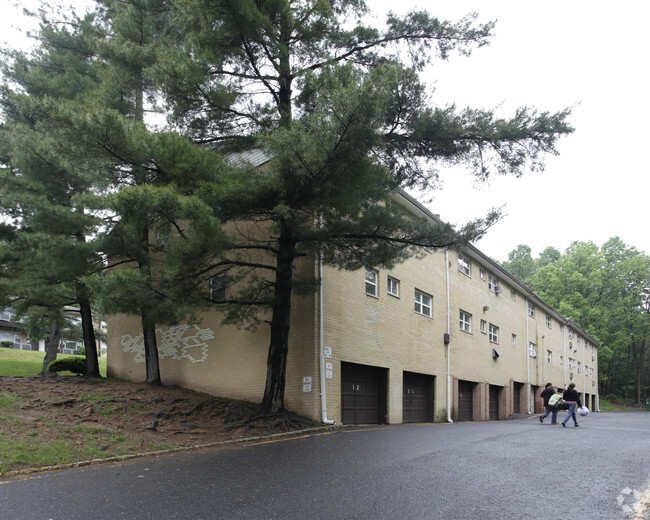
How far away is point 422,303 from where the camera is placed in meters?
19.8

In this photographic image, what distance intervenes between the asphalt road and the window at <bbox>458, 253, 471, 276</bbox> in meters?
15.0

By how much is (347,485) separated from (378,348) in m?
10.2

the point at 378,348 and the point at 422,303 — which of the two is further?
the point at 422,303

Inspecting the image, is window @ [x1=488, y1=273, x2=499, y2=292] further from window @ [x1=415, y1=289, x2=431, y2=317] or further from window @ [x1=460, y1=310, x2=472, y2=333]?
window @ [x1=415, y1=289, x2=431, y2=317]

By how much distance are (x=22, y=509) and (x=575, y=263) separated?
63.3m

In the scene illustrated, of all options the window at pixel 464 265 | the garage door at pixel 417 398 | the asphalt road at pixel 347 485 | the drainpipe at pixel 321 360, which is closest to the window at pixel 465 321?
the window at pixel 464 265

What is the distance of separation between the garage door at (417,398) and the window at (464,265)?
260 inches

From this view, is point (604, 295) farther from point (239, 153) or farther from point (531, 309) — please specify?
point (239, 153)


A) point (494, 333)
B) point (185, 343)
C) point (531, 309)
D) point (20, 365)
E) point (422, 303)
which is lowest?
point (20, 365)

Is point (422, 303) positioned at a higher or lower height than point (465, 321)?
higher

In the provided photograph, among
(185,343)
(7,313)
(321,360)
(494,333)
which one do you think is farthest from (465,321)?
(7,313)

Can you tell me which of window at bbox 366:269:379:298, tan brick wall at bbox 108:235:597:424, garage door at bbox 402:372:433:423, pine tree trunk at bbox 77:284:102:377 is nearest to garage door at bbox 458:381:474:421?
tan brick wall at bbox 108:235:597:424

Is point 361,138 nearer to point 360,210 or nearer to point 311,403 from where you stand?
point 360,210

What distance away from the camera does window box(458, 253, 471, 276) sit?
23819 mm
